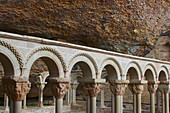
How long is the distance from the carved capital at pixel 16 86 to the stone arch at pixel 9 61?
123 mm

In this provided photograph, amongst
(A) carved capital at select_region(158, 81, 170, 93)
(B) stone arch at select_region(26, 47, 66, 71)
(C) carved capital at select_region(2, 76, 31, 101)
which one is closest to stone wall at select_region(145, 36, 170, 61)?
(A) carved capital at select_region(158, 81, 170, 93)

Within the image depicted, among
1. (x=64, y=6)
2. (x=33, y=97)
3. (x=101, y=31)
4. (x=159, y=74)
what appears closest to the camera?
(x=64, y=6)

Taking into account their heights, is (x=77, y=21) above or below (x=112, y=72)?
above

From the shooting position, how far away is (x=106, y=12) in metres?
8.93

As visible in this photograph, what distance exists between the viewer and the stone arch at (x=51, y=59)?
565 centimetres

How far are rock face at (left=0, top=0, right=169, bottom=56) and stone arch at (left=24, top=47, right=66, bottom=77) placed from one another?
7.86 ft

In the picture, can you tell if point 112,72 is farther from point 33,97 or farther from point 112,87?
point 33,97

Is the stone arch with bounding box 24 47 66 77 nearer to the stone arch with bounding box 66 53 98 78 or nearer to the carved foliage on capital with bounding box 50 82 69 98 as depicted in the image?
the carved foliage on capital with bounding box 50 82 69 98

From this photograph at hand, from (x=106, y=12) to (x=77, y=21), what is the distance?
122 centimetres

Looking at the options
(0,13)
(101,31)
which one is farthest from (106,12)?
(0,13)

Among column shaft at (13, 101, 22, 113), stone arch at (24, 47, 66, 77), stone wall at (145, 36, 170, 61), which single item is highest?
stone wall at (145, 36, 170, 61)

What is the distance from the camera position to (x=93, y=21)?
901 cm

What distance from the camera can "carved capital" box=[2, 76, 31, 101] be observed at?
208 inches

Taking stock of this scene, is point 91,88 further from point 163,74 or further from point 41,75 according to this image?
point 41,75
